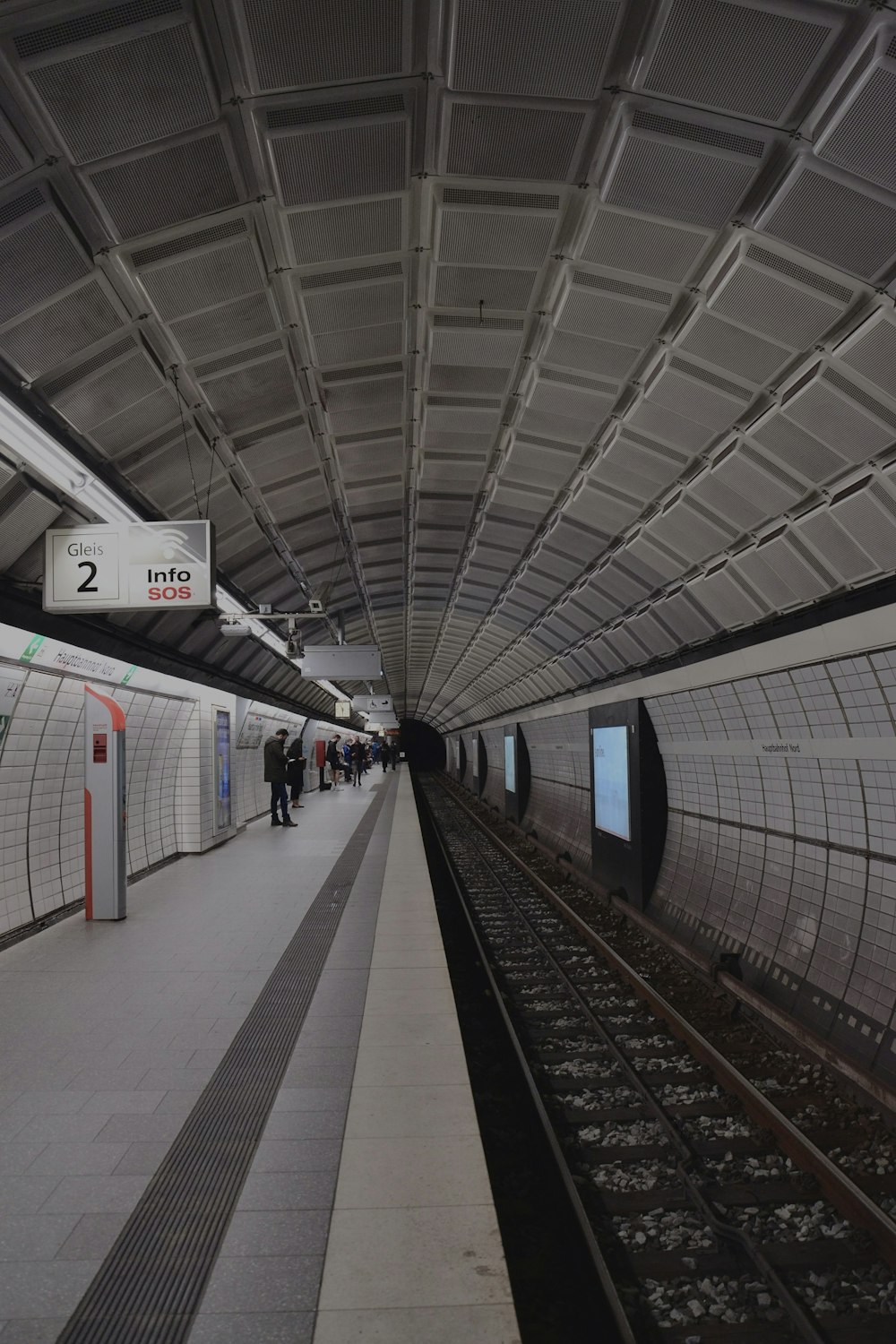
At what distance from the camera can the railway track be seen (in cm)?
342

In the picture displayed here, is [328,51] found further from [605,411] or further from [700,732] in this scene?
[700,732]

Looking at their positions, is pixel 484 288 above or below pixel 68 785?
above

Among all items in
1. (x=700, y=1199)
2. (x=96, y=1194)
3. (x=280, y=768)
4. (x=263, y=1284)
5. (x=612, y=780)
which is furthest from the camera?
(x=280, y=768)

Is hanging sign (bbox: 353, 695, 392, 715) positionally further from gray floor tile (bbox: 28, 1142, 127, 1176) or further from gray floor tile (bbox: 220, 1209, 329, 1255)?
gray floor tile (bbox: 220, 1209, 329, 1255)

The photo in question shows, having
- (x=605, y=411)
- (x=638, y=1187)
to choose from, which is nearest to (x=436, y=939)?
(x=638, y=1187)

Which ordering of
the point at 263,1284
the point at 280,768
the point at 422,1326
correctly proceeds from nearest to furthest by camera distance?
1. the point at 422,1326
2. the point at 263,1284
3. the point at 280,768

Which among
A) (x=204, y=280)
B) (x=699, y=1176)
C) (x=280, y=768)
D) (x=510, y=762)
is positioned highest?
(x=204, y=280)

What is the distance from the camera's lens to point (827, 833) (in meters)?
6.90

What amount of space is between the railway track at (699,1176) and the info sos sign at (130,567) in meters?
4.23

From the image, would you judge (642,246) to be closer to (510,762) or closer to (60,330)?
(60,330)

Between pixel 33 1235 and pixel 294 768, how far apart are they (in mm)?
16770

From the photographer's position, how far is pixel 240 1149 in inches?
142

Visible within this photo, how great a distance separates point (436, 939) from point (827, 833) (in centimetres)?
341

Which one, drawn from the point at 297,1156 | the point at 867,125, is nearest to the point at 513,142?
the point at 867,125
